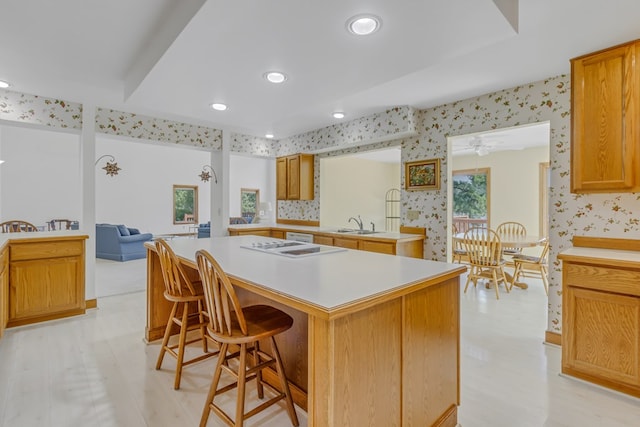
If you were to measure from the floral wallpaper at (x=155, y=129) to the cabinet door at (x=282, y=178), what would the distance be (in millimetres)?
1105

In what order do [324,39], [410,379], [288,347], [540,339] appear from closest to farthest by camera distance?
[410,379] → [324,39] → [288,347] → [540,339]

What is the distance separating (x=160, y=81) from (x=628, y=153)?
3.42m

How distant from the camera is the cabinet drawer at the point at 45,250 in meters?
3.13

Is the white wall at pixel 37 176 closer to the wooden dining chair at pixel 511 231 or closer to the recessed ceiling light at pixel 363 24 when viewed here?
the recessed ceiling light at pixel 363 24

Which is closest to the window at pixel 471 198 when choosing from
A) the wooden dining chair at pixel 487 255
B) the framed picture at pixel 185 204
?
the wooden dining chair at pixel 487 255

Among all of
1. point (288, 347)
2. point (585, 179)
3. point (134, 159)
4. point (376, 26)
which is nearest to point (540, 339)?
point (585, 179)

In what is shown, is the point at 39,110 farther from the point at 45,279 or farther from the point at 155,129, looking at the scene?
the point at 45,279

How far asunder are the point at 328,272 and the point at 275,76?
1579 mm

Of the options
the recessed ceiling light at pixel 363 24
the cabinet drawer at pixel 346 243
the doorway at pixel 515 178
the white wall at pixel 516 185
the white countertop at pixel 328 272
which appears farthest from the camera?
the white wall at pixel 516 185

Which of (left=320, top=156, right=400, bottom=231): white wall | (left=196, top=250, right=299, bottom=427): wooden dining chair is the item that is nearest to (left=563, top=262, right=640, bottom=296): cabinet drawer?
(left=196, top=250, right=299, bottom=427): wooden dining chair

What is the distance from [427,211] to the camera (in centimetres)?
394

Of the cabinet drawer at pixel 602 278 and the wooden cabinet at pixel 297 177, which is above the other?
the wooden cabinet at pixel 297 177

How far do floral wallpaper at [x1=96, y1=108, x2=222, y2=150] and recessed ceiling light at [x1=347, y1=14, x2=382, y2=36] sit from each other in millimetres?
3466

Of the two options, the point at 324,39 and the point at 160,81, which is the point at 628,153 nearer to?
the point at 324,39
